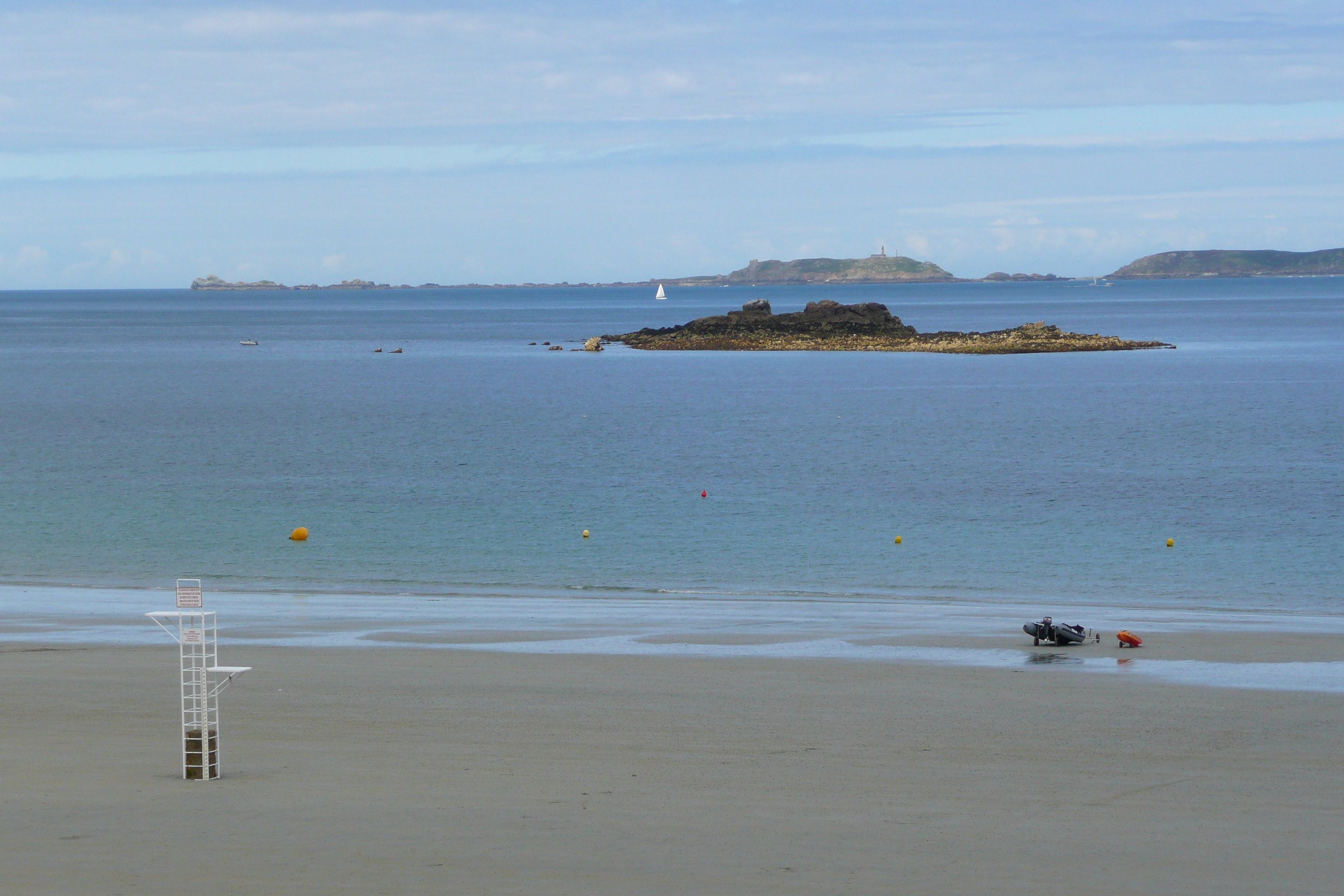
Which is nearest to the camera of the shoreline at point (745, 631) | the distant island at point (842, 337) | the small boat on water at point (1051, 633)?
the shoreline at point (745, 631)

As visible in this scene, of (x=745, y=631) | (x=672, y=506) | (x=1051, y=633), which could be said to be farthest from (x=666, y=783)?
(x=672, y=506)

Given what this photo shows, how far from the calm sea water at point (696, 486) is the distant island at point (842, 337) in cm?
2872

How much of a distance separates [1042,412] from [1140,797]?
2452 inches

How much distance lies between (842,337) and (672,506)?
99094mm

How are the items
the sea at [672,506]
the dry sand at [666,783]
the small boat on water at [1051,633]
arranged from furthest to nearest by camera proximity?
the sea at [672,506], the small boat on water at [1051,633], the dry sand at [666,783]

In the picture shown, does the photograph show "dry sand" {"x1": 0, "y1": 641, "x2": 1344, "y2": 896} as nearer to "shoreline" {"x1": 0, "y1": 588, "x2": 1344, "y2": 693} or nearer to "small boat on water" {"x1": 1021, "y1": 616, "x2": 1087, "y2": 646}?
"shoreline" {"x1": 0, "y1": 588, "x2": 1344, "y2": 693}

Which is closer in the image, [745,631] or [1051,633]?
[1051,633]

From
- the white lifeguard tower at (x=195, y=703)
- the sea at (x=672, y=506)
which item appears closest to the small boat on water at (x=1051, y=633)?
the sea at (x=672, y=506)

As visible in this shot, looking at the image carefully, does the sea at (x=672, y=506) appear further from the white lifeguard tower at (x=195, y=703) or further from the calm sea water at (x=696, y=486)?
the white lifeguard tower at (x=195, y=703)

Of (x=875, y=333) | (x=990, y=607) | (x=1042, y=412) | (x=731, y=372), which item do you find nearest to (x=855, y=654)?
(x=990, y=607)

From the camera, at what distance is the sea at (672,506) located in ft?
87.8

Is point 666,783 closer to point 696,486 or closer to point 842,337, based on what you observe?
point 696,486

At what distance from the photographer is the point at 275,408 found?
76.4 m

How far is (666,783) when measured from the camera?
43.0 feet
